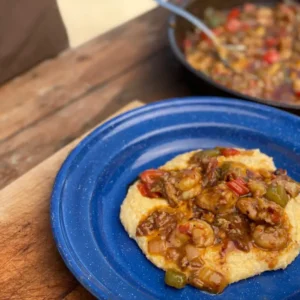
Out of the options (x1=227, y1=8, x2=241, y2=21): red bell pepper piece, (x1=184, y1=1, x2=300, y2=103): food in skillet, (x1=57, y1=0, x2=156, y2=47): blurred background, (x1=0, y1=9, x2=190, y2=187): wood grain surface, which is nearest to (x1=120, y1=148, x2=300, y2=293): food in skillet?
(x1=0, y1=9, x2=190, y2=187): wood grain surface

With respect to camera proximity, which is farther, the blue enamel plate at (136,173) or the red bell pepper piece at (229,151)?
the red bell pepper piece at (229,151)

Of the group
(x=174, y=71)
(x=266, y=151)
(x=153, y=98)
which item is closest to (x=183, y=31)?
→ (x=174, y=71)

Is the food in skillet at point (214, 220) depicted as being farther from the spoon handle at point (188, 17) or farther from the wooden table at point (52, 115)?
the spoon handle at point (188, 17)

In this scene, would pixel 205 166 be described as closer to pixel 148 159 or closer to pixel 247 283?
pixel 148 159

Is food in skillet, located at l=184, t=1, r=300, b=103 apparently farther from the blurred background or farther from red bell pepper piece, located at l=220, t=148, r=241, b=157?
red bell pepper piece, located at l=220, t=148, r=241, b=157

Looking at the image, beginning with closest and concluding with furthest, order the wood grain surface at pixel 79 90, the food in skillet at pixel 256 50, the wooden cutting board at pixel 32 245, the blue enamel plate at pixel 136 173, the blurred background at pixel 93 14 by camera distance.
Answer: the blue enamel plate at pixel 136 173 < the wooden cutting board at pixel 32 245 < the wood grain surface at pixel 79 90 < the food in skillet at pixel 256 50 < the blurred background at pixel 93 14

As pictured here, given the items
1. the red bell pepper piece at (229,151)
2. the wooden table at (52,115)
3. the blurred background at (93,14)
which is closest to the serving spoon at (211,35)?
the wooden table at (52,115)
